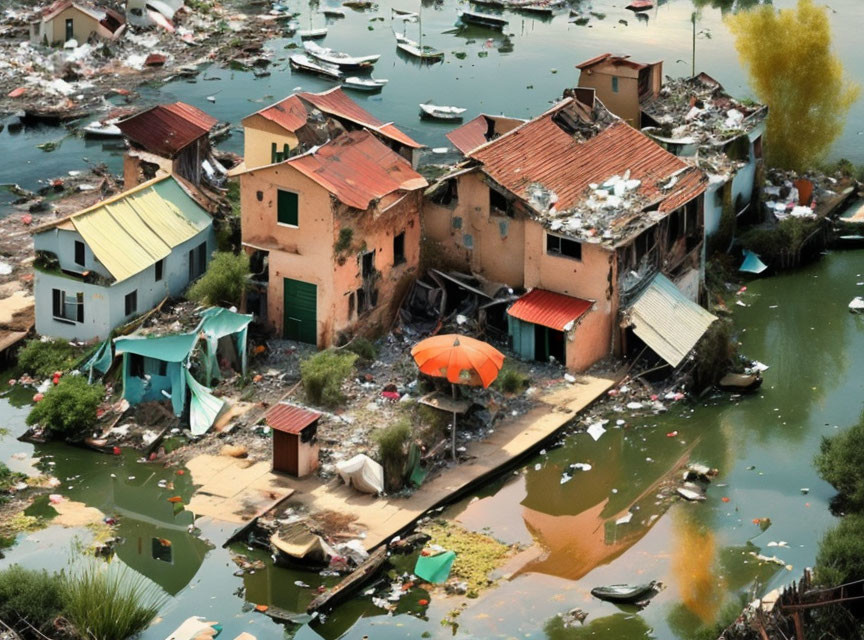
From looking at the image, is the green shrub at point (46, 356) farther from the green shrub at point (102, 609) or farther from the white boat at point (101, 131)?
the white boat at point (101, 131)

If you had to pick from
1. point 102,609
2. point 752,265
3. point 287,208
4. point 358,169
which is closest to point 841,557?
point 102,609

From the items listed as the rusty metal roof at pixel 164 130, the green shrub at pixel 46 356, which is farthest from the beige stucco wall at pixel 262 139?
the green shrub at pixel 46 356

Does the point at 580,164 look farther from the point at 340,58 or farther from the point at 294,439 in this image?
the point at 340,58

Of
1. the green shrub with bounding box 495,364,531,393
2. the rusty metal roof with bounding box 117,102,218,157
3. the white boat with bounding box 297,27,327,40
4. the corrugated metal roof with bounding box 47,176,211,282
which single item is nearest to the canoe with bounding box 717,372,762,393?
the green shrub with bounding box 495,364,531,393

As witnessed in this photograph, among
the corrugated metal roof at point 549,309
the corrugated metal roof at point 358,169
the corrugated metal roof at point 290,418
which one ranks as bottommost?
the corrugated metal roof at point 290,418

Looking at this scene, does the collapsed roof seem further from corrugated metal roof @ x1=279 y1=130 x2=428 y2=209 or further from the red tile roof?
corrugated metal roof @ x1=279 y1=130 x2=428 y2=209

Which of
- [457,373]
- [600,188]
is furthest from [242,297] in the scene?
[600,188]

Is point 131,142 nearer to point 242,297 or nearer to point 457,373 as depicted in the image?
point 242,297

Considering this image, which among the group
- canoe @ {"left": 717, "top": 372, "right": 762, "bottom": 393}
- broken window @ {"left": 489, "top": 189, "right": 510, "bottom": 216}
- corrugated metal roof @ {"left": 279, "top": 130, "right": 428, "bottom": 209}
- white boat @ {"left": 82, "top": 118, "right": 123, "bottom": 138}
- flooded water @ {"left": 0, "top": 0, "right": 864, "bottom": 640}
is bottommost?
flooded water @ {"left": 0, "top": 0, "right": 864, "bottom": 640}
